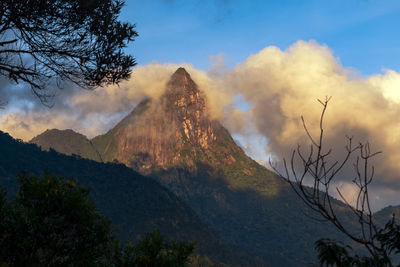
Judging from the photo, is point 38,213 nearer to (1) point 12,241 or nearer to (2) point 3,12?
(1) point 12,241

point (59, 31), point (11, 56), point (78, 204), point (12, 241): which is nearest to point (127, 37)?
point (59, 31)

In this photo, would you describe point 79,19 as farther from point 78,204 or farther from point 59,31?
point 78,204

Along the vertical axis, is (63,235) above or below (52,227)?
below

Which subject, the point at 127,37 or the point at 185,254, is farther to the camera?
the point at 127,37

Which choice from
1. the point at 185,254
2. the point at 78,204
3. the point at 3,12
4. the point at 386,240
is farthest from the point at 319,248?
the point at 3,12

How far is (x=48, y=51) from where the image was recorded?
17562 mm

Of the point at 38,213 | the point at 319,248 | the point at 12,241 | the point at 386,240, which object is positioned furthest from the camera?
the point at 38,213

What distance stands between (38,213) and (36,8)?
334 inches

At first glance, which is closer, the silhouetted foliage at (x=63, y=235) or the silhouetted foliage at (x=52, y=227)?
the silhouetted foliage at (x=52, y=227)

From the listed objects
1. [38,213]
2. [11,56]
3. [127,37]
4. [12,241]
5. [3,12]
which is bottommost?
[12,241]

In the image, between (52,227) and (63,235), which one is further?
(63,235)

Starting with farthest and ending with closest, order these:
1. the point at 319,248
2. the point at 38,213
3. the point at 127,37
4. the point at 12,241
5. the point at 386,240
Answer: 1. the point at 127,37
2. the point at 38,213
3. the point at 12,241
4. the point at 386,240
5. the point at 319,248

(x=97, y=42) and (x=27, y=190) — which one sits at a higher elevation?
(x=97, y=42)

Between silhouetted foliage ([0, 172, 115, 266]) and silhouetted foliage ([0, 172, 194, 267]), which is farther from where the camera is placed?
silhouetted foliage ([0, 172, 194, 267])
